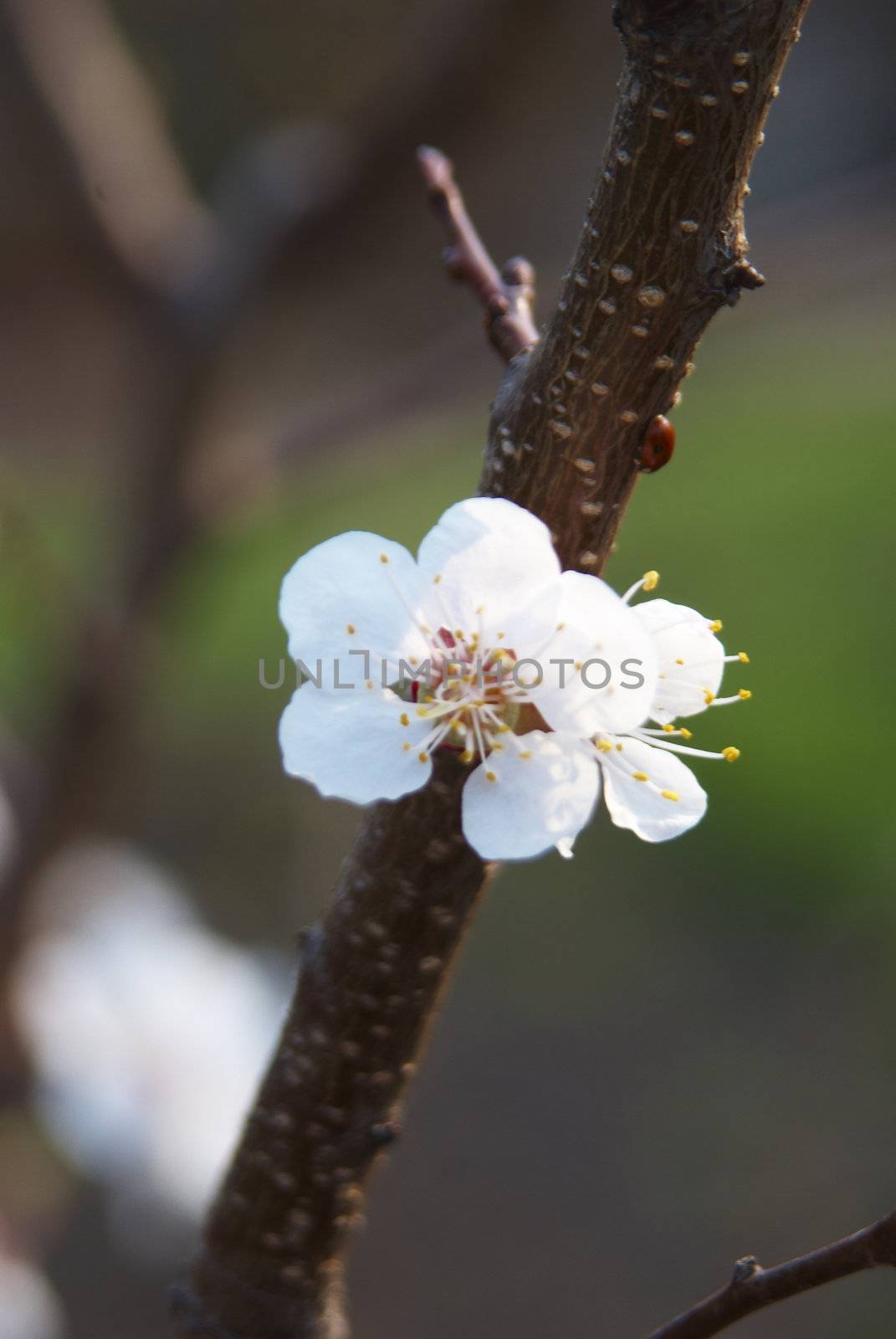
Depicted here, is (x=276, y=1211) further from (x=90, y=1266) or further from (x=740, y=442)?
(x=740, y=442)

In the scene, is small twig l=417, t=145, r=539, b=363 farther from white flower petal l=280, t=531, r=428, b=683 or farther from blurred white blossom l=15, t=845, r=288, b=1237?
blurred white blossom l=15, t=845, r=288, b=1237

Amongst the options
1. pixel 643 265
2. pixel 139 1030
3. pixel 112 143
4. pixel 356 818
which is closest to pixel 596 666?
pixel 643 265

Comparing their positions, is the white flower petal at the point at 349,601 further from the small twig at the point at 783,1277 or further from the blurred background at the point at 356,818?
the blurred background at the point at 356,818

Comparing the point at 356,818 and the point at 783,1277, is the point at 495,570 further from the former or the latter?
the point at 356,818

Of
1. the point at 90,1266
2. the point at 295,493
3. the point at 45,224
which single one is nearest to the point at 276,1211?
the point at 90,1266

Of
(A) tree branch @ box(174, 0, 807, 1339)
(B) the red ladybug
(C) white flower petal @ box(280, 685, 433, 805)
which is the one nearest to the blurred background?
(A) tree branch @ box(174, 0, 807, 1339)

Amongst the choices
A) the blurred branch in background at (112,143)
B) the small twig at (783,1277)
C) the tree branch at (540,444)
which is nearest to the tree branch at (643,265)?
the tree branch at (540,444)

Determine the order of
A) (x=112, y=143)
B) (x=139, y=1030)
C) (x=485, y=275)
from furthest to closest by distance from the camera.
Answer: (x=112, y=143), (x=139, y=1030), (x=485, y=275)
